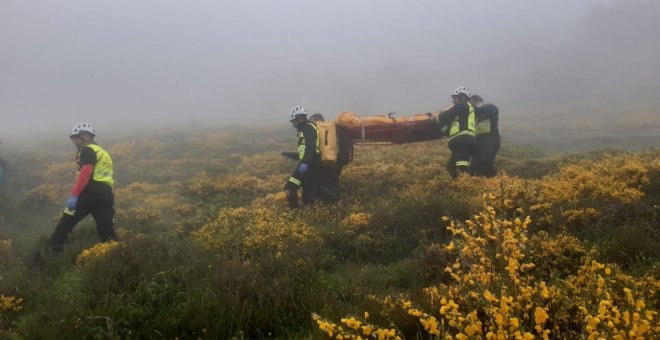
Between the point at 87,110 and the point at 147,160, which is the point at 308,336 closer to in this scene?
the point at 147,160

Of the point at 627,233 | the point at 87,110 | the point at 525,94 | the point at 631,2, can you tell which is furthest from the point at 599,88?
the point at 87,110

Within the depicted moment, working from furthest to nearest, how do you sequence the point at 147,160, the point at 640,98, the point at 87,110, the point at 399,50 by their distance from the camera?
the point at 399,50, the point at 87,110, the point at 640,98, the point at 147,160

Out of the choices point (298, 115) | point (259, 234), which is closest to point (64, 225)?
point (259, 234)

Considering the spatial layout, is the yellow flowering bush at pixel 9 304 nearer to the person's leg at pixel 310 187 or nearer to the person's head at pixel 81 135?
the person's head at pixel 81 135

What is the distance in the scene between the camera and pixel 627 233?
16.8ft

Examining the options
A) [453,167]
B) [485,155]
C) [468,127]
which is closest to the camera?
[468,127]

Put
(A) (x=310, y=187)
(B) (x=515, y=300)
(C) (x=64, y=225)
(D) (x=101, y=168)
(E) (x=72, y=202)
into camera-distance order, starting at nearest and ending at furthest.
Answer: (B) (x=515, y=300) → (E) (x=72, y=202) → (C) (x=64, y=225) → (D) (x=101, y=168) → (A) (x=310, y=187)

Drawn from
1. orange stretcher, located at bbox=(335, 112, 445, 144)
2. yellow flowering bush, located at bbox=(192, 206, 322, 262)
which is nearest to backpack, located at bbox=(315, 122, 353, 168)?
orange stretcher, located at bbox=(335, 112, 445, 144)

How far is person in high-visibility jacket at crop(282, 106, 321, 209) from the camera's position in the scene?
9.77 metres

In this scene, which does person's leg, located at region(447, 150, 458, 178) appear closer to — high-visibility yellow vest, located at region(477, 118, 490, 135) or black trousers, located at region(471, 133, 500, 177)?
black trousers, located at region(471, 133, 500, 177)

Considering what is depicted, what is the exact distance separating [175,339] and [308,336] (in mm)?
1303

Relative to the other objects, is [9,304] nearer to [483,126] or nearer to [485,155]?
[485,155]

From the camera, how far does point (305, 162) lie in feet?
31.9

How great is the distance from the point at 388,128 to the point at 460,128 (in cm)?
173
